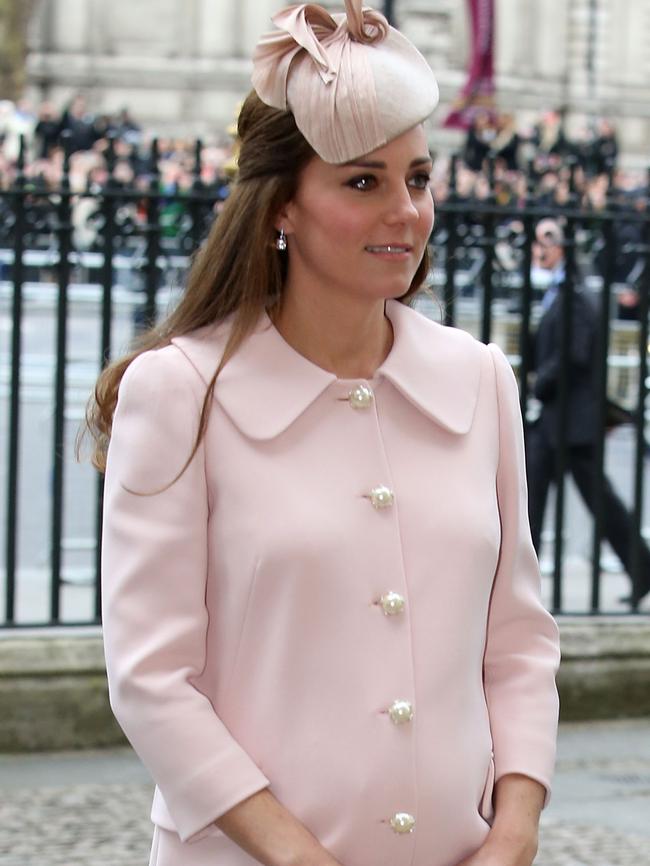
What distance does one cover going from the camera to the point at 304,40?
6.95 feet

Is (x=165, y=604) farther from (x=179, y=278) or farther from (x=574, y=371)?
(x=574, y=371)

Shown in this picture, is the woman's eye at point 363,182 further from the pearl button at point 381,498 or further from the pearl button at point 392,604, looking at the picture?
the pearl button at point 392,604

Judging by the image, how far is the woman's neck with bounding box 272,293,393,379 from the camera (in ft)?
7.43

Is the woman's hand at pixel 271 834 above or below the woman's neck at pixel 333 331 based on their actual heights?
below

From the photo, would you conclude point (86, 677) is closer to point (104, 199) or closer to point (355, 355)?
point (104, 199)

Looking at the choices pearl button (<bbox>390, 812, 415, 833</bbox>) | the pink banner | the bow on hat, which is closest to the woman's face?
the bow on hat

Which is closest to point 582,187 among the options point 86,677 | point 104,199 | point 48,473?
point 104,199

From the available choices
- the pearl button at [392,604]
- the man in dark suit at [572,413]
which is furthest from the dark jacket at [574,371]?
the pearl button at [392,604]

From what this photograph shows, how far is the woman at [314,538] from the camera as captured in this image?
6.92 ft

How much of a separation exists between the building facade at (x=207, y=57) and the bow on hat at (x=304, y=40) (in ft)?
110

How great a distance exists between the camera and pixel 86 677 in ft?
19.3

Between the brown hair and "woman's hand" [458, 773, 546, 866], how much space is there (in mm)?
582

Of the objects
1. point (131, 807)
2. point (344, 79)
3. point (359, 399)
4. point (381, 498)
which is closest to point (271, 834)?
point (381, 498)

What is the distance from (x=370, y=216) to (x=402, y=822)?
683mm
